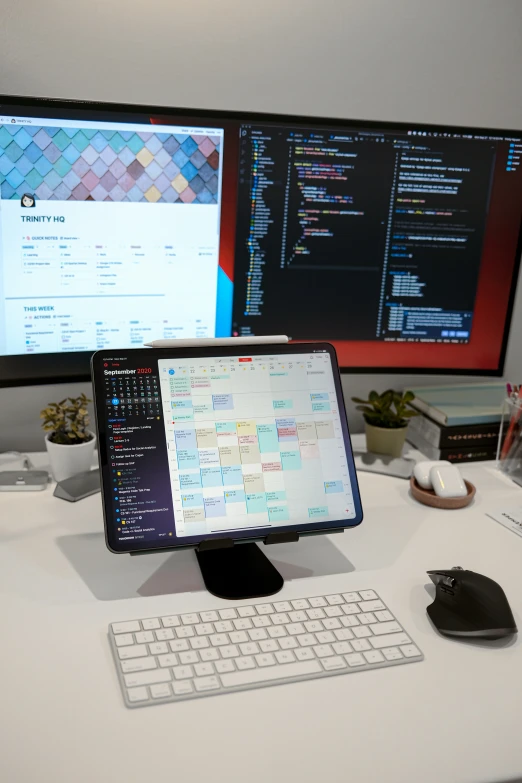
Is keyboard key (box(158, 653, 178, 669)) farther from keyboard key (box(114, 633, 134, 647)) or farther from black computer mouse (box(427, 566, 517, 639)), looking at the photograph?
black computer mouse (box(427, 566, 517, 639))

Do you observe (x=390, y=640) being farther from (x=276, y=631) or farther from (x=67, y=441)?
(x=67, y=441)

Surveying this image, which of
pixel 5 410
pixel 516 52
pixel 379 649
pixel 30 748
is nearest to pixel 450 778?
pixel 379 649

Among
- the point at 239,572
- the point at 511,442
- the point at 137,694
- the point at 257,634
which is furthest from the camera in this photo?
the point at 511,442

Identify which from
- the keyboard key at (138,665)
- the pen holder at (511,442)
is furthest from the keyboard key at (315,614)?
the pen holder at (511,442)

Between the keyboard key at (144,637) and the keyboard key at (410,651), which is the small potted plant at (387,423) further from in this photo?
A: the keyboard key at (144,637)

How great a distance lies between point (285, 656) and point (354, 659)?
81 mm

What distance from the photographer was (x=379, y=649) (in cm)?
83

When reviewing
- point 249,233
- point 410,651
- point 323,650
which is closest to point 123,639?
point 323,650

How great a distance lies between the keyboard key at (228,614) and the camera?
869 mm

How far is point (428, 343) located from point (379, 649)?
751mm

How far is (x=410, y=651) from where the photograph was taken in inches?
32.8

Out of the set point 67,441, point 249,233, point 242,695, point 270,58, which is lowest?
point 242,695

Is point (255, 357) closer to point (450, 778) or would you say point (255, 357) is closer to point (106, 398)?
point (106, 398)

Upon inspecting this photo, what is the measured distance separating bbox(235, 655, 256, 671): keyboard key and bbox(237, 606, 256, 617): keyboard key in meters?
0.08
